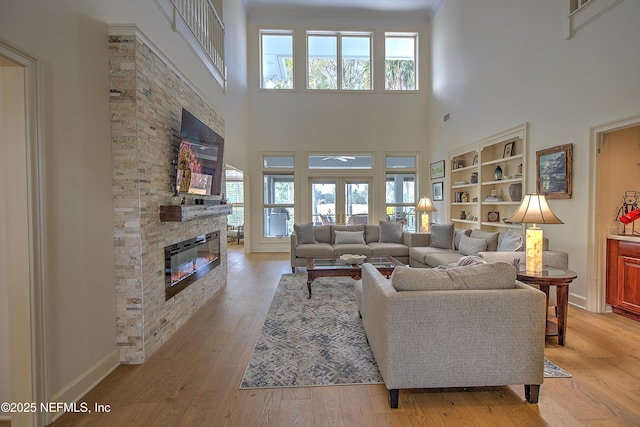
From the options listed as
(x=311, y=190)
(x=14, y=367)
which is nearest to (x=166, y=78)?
(x=14, y=367)

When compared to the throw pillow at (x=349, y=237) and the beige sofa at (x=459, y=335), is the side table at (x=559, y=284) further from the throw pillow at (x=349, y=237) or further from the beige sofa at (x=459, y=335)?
the throw pillow at (x=349, y=237)

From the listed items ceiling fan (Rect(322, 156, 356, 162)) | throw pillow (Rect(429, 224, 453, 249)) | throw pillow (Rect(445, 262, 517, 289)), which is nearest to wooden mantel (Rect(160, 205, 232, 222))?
throw pillow (Rect(445, 262, 517, 289))

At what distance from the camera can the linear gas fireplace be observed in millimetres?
2867

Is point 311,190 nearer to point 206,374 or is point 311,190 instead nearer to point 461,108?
point 461,108

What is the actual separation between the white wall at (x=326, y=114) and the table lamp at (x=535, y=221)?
514 centimetres

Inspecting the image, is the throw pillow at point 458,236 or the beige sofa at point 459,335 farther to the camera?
the throw pillow at point 458,236

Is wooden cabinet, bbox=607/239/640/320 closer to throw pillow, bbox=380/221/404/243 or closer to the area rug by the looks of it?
the area rug

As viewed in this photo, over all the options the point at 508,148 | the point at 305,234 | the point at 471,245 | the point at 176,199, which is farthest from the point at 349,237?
the point at 176,199

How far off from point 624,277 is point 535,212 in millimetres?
1425

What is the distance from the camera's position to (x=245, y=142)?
7352mm

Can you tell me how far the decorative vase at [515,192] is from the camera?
4.58 meters

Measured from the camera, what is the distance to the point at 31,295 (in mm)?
1642

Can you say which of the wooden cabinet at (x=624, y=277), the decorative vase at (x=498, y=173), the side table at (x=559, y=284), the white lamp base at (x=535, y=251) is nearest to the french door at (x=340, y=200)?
the decorative vase at (x=498, y=173)

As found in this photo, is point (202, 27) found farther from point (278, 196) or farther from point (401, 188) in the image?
point (401, 188)
